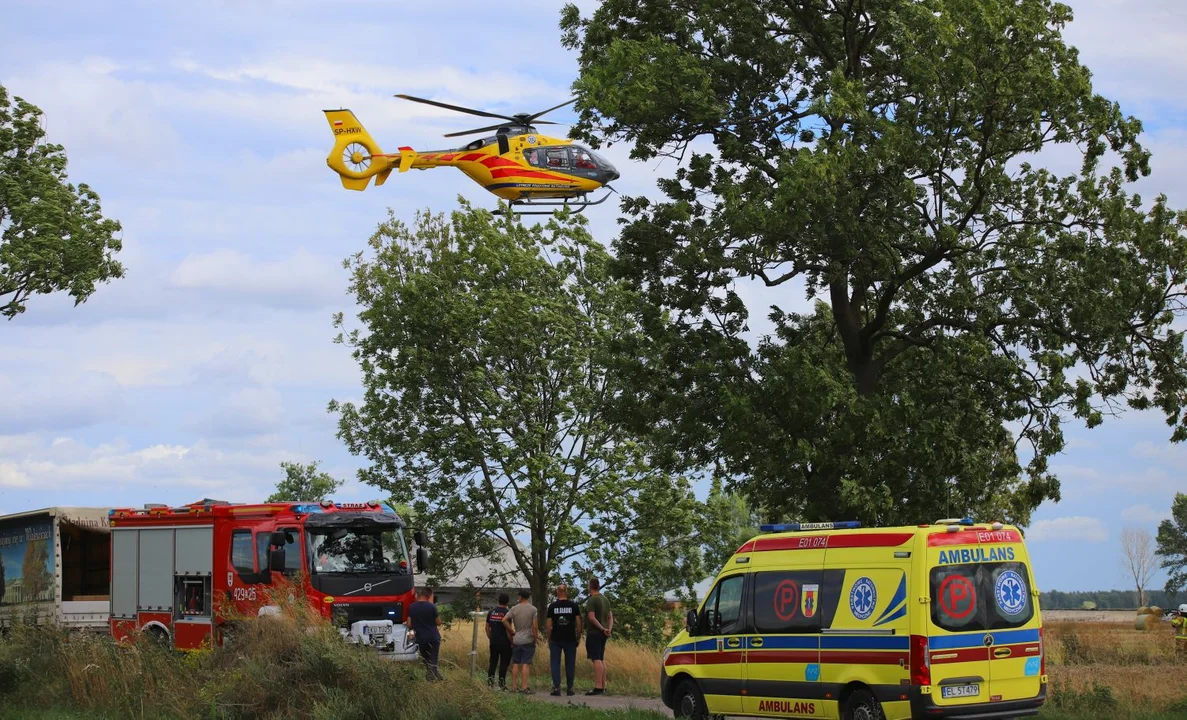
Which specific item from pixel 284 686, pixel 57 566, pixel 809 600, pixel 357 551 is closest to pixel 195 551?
pixel 357 551

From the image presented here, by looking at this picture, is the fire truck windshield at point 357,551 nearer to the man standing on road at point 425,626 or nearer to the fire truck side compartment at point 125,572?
the man standing on road at point 425,626

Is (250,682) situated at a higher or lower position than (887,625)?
lower

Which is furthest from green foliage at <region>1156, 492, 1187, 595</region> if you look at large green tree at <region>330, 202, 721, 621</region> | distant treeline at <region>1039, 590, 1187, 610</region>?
large green tree at <region>330, 202, 721, 621</region>

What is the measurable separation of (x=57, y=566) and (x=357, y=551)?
780 centimetres

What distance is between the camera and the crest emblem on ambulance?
14.0m

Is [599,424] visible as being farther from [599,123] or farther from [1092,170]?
[1092,170]

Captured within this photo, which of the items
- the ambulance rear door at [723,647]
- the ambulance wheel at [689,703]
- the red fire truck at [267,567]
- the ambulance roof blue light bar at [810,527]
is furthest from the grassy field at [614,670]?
the ambulance roof blue light bar at [810,527]

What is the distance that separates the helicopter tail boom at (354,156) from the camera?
3988cm

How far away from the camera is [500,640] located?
71.4ft

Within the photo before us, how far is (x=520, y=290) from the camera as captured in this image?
35.0 meters

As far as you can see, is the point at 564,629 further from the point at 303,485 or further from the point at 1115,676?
the point at 303,485

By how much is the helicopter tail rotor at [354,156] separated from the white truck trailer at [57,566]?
17094 millimetres

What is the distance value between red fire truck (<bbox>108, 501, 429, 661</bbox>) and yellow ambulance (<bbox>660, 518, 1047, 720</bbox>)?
7.28m

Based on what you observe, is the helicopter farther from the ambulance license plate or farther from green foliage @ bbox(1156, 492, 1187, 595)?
green foliage @ bbox(1156, 492, 1187, 595)
